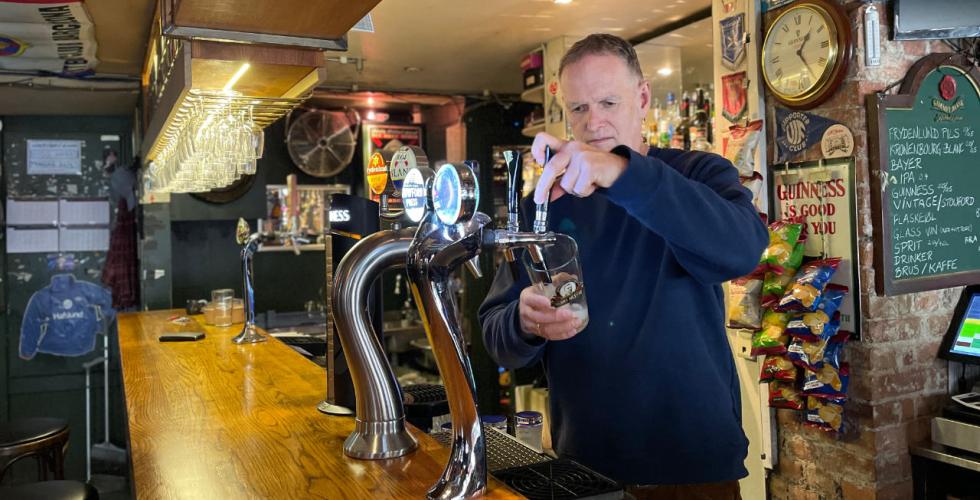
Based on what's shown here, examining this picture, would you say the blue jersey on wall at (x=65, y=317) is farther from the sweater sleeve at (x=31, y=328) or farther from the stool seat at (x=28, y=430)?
the stool seat at (x=28, y=430)

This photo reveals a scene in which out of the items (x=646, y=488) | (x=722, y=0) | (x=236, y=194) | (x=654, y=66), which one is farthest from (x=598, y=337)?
(x=236, y=194)

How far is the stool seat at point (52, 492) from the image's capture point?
7.02 feet

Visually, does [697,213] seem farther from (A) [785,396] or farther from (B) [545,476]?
(A) [785,396]

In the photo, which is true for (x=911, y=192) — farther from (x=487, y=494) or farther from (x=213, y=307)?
(x=213, y=307)

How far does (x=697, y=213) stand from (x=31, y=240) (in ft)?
19.8

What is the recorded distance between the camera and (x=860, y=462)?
2604mm

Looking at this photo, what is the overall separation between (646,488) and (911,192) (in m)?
1.86

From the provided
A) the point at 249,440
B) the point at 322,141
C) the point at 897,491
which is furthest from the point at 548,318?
the point at 322,141

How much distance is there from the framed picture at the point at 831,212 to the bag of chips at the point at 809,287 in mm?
54

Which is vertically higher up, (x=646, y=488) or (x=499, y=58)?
(x=499, y=58)

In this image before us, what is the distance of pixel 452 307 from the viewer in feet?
3.71

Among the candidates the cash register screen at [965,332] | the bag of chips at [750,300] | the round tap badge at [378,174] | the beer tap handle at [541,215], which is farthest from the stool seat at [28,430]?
the cash register screen at [965,332]

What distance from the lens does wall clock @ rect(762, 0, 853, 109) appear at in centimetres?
255

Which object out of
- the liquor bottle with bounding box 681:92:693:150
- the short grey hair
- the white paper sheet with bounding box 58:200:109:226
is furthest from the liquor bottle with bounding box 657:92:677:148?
the white paper sheet with bounding box 58:200:109:226
